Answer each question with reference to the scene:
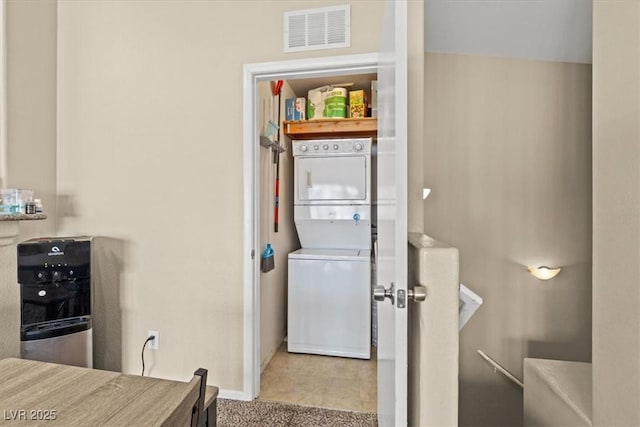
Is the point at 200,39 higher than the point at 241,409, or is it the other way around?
the point at 200,39

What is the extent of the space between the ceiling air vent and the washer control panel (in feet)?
4.07

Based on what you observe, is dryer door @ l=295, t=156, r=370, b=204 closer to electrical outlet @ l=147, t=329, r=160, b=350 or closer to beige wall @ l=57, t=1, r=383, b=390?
beige wall @ l=57, t=1, r=383, b=390

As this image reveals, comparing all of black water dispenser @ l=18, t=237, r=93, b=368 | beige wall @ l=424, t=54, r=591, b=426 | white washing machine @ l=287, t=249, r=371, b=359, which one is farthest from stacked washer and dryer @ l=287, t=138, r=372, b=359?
black water dispenser @ l=18, t=237, r=93, b=368

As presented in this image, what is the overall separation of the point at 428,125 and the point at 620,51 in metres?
1.10

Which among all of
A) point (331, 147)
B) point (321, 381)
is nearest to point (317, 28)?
point (331, 147)

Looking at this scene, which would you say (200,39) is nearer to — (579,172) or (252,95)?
(252,95)

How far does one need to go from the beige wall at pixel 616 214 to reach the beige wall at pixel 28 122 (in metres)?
2.69

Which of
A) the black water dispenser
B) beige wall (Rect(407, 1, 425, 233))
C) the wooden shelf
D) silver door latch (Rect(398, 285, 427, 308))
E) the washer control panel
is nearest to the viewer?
silver door latch (Rect(398, 285, 427, 308))

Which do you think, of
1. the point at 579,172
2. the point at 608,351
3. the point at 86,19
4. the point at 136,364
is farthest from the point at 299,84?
the point at 608,351

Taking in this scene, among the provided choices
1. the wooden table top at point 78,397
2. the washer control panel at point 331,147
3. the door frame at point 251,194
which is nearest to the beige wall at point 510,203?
the door frame at point 251,194

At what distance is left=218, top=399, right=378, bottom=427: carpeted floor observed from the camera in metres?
1.98

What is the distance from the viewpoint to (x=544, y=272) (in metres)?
1.94

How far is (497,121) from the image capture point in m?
2.02

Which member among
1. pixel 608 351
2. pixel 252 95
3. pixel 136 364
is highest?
pixel 252 95
